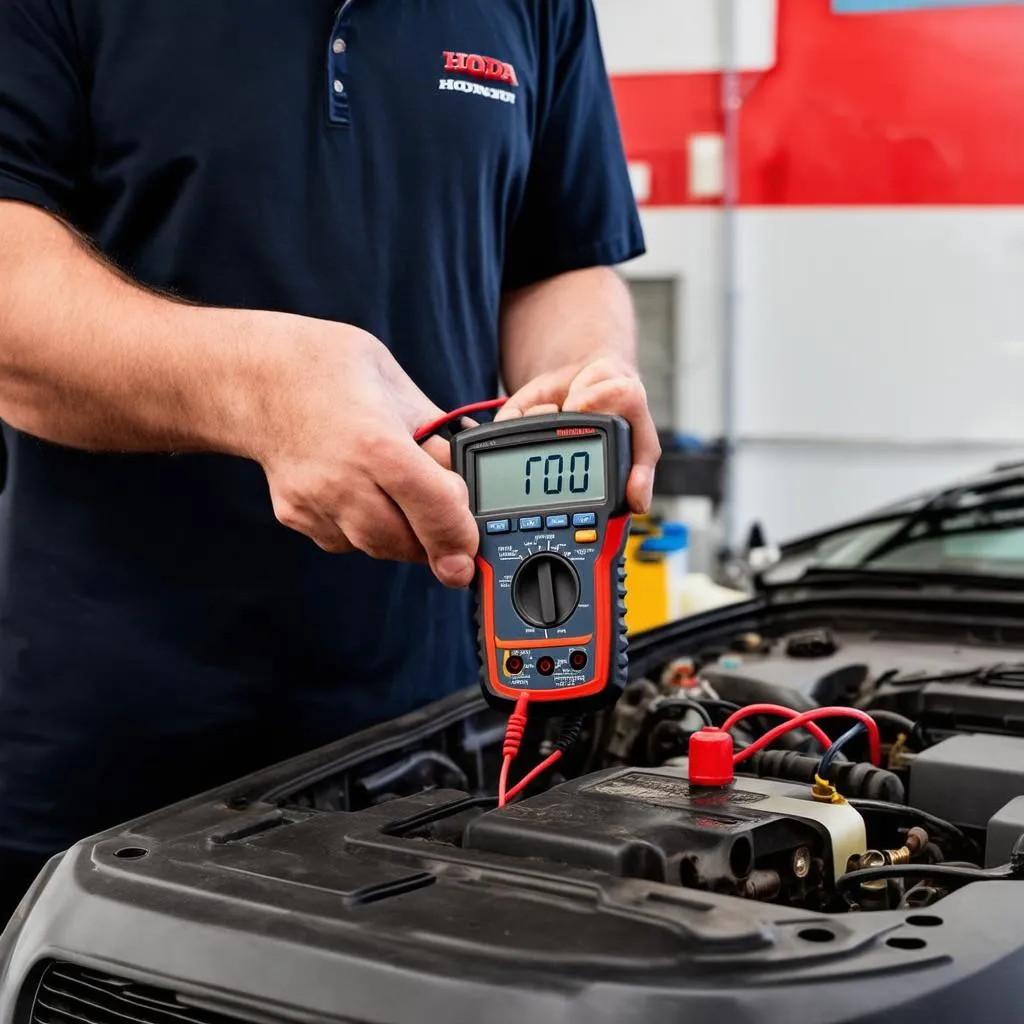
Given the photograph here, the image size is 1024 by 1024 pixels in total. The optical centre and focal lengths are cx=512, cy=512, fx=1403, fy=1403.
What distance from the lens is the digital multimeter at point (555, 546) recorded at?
3.30ft

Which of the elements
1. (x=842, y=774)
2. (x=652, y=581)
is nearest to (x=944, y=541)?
(x=652, y=581)

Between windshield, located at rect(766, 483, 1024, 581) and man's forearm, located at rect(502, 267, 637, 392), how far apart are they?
0.53m

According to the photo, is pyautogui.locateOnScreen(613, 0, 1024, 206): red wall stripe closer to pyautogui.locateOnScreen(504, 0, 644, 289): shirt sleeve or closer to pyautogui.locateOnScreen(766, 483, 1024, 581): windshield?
pyautogui.locateOnScreen(766, 483, 1024, 581): windshield

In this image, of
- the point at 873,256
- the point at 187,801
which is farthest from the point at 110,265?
the point at 873,256

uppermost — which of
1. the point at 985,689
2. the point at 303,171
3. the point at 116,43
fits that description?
the point at 116,43

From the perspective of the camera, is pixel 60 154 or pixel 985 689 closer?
pixel 60 154

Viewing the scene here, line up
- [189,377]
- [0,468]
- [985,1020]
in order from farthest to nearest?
1. [0,468]
2. [189,377]
3. [985,1020]

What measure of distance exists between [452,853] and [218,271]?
58 cm

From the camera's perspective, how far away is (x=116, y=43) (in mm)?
1161

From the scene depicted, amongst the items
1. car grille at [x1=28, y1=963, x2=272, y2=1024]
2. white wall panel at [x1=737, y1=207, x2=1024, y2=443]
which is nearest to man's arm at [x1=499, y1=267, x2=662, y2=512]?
car grille at [x1=28, y1=963, x2=272, y2=1024]

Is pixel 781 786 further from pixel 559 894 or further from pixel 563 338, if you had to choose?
pixel 563 338

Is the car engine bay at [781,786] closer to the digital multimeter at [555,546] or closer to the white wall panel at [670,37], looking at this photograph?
the digital multimeter at [555,546]

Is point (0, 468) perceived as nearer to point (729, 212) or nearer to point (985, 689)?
point (985, 689)

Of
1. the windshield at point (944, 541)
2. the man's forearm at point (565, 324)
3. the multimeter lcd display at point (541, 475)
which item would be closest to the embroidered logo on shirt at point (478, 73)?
the man's forearm at point (565, 324)
